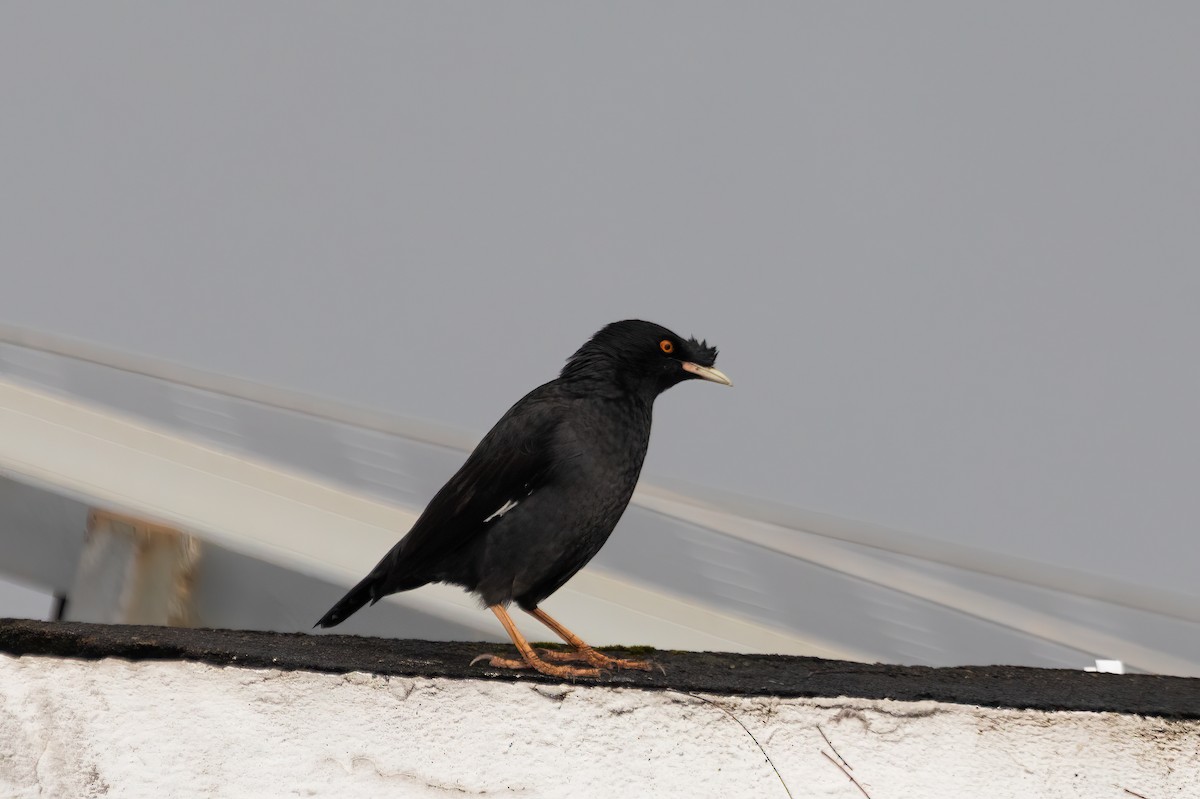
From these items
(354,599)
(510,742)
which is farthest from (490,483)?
(510,742)

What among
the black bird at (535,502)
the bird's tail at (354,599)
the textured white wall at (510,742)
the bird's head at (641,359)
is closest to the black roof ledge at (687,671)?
the textured white wall at (510,742)

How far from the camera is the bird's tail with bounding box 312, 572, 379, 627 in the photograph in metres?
3.64

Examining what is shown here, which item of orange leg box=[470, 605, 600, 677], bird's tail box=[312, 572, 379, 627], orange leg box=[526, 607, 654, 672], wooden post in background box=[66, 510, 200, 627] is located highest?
orange leg box=[470, 605, 600, 677]

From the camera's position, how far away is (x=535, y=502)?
345 centimetres

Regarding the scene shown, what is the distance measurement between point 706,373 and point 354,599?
1239 millimetres

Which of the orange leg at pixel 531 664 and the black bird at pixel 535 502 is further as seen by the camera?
the black bird at pixel 535 502

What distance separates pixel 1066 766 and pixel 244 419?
5.65 metres

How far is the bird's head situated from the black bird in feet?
0.03

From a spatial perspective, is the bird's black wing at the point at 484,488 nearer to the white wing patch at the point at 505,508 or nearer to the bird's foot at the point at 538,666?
the white wing patch at the point at 505,508

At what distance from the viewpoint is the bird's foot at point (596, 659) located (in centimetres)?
304

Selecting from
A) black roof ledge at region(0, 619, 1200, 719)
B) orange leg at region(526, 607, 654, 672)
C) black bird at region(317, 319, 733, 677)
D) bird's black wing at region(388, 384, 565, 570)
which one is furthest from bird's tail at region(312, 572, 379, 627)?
orange leg at region(526, 607, 654, 672)

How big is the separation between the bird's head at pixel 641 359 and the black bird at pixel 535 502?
0.01m

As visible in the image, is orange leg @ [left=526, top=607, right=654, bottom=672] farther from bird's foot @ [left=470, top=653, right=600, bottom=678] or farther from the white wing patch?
the white wing patch

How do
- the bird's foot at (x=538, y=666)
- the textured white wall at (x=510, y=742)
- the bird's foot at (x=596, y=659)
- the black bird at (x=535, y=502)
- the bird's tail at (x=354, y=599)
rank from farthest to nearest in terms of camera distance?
the bird's tail at (x=354, y=599)
the black bird at (x=535, y=502)
the bird's foot at (x=596, y=659)
the bird's foot at (x=538, y=666)
the textured white wall at (x=510, y=742)
